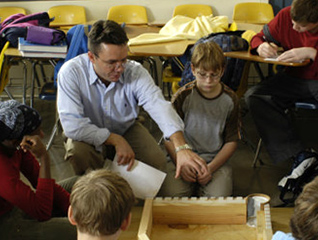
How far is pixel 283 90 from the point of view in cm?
296

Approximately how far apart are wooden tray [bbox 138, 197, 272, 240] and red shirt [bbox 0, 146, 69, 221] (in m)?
0.42

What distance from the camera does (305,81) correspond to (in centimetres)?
288

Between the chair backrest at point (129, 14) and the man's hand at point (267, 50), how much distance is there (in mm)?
2861

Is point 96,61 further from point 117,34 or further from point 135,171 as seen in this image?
point 135,171

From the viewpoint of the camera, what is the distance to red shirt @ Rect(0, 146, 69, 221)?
163 cm

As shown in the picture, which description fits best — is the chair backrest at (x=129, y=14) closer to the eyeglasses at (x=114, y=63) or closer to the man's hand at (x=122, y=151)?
the eyeglasses at (x=114, y=63)

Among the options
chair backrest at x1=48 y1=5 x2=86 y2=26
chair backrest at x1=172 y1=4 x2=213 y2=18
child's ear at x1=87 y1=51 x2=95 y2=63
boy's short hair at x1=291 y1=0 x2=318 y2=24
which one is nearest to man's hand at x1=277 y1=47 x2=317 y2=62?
boy's short hair at x1=291 y1=0 x2=318 y2=24

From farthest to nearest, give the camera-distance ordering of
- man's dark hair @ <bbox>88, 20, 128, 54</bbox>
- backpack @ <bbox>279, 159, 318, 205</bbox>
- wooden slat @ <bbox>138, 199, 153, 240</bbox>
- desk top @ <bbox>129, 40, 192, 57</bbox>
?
desk top @ <bbox>129, 40, 192, 57</bbox> → backpack @ <bbox>279, 159, 318, 205</bbox> → man's dark hair @ <bbox>88, 20, 128, 54</bbox> → wooden slat @ <bbox>138, 199, 153, 240</bbox>

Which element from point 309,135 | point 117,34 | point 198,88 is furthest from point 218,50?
point 309,135

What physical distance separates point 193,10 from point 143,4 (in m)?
0.69

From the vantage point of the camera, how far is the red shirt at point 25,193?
1635mm

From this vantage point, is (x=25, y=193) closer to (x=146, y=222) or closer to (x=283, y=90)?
(x=146, y=222)

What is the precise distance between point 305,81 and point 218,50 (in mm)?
930

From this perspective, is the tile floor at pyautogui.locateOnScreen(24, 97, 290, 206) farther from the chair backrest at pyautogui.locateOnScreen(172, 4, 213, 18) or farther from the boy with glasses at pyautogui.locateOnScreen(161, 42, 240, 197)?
the chair backrest at pyautogui.locateOnScreen(172, 4, 213, 18)
